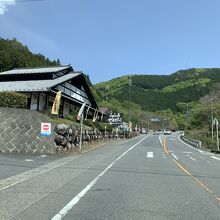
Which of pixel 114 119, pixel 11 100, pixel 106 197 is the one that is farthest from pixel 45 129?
pixel 114 119

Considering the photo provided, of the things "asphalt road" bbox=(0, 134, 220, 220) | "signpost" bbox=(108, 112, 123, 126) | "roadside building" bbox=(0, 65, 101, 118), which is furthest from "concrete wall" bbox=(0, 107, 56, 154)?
"signpost" bbox=(108, 112, 123, 126)

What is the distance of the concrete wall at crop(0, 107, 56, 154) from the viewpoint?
22.8m

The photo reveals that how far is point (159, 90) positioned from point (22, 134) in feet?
468

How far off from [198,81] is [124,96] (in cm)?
3065

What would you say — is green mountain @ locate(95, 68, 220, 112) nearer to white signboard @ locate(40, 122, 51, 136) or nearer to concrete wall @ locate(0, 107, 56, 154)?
concrete wall @ locate(0, 107, 56, 154)

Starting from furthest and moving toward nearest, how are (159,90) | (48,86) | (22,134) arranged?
(159,90), (48,86), (22,134)

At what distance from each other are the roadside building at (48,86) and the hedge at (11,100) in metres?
8.14

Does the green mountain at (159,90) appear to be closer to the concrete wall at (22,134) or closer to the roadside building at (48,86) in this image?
the roadside building at (48,86)

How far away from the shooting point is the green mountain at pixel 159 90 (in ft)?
→ 480

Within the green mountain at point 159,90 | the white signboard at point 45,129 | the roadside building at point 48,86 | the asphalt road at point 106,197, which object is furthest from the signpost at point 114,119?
the green mountain at point 159,90

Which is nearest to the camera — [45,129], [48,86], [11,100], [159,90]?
[45,129]

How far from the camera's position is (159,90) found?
16300 cm

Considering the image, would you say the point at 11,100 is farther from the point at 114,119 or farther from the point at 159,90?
the point at 159,90

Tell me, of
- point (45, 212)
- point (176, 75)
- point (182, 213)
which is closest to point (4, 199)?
point (45, 212)
